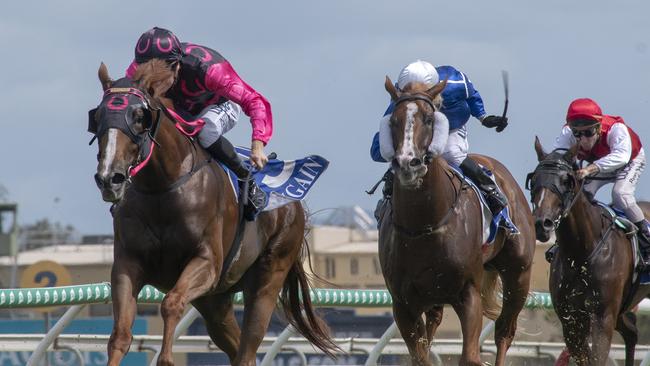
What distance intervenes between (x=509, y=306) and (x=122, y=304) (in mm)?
3153

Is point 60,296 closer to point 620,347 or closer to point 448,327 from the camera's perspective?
point 620,347

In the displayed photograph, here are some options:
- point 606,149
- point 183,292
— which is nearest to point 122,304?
point 183,292

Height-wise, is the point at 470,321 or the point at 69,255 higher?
the point at 470,321

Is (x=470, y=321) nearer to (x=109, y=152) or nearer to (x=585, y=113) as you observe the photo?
(x=585, y=113)

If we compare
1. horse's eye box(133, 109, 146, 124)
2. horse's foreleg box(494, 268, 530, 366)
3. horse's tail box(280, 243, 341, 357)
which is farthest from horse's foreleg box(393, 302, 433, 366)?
horse's eye box(133, 109, 146, 124)

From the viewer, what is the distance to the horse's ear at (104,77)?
706 centimetres

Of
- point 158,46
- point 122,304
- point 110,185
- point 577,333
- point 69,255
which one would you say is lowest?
point 69,255

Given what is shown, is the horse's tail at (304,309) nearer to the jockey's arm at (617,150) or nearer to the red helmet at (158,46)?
the red helmet at (158,46)

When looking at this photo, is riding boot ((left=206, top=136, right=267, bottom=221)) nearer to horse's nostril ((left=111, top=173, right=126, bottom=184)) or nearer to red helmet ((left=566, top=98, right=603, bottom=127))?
horse's nostril ((left=111, top=173, right=126, bottom=184))

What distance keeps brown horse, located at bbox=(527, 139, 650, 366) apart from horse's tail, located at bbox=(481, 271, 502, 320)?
0.41 meters

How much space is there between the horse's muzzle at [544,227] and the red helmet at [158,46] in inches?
93.6

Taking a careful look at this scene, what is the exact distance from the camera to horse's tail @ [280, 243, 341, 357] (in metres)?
8.75

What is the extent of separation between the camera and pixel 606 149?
31.2 ft

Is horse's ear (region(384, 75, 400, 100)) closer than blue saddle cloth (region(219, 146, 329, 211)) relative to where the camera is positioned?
Yes
